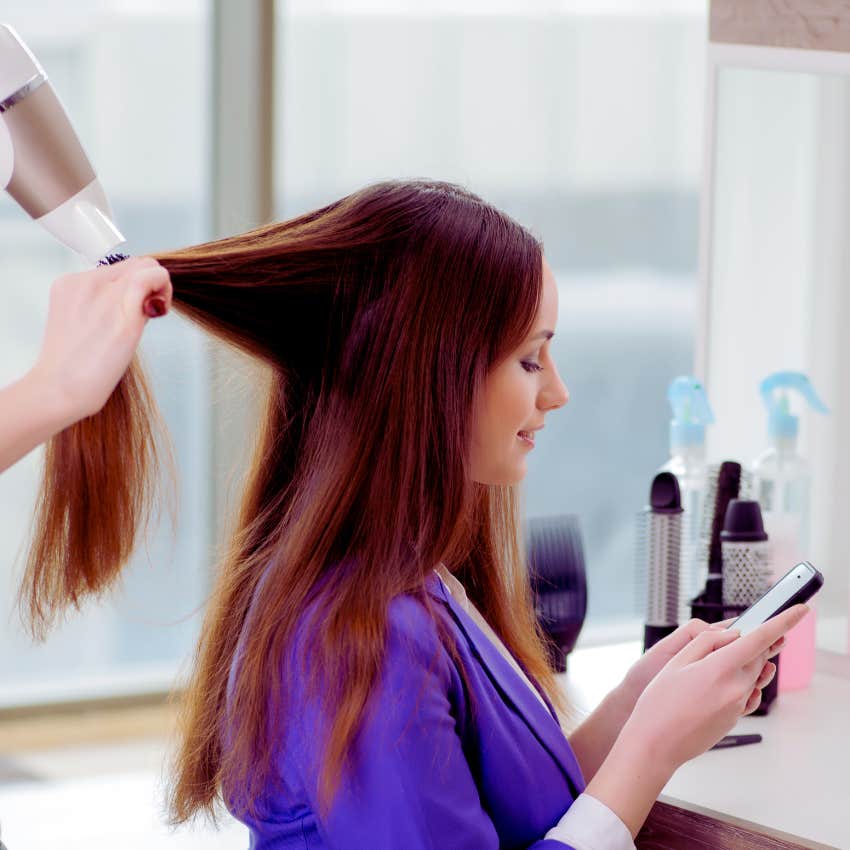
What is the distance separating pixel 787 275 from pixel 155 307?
3.85 feet

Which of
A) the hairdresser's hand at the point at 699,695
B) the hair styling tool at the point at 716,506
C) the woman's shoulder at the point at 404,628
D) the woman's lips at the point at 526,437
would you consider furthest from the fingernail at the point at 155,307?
the hair styling tool at the point at 716,506

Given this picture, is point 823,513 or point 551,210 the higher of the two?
point 551,210

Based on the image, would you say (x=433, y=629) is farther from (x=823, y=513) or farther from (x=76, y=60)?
(x=76, y=60)

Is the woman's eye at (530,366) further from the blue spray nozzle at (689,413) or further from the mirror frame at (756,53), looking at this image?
the mirror frame at (756,53)

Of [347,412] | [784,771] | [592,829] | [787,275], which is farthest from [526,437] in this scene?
[787,275]

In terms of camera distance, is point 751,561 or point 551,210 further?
point 551,210

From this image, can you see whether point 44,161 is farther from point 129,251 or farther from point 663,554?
point 129,251

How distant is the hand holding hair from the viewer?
67 centimetres

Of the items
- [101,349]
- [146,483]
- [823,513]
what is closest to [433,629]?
[146,483]

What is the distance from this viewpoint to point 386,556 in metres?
0.92

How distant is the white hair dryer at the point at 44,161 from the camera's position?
82 centimetres

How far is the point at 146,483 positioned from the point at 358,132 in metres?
2.39

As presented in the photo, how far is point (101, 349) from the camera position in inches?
27.7

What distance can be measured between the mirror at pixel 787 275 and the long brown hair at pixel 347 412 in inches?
31.7
